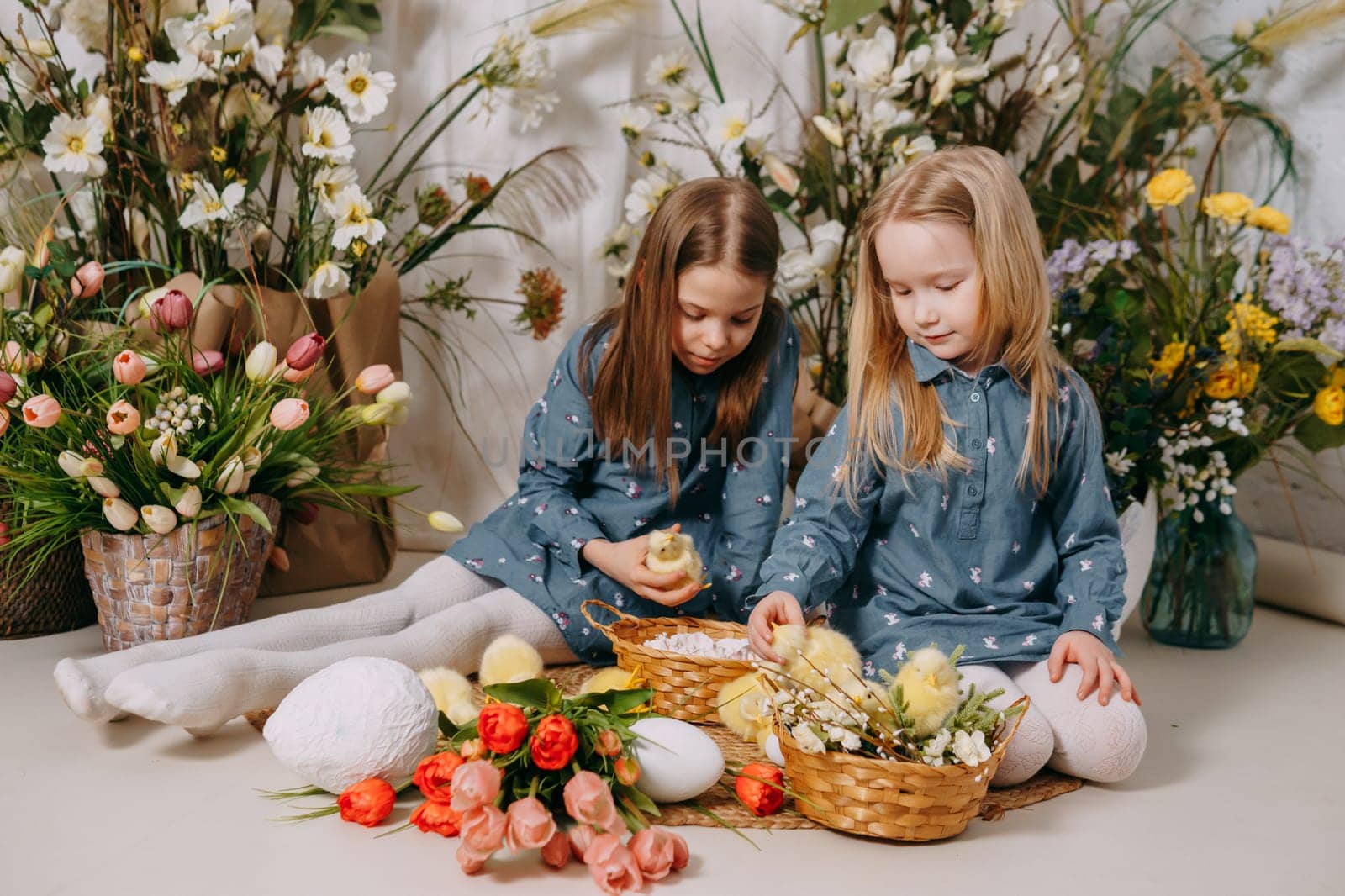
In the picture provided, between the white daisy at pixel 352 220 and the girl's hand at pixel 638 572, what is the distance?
619mm

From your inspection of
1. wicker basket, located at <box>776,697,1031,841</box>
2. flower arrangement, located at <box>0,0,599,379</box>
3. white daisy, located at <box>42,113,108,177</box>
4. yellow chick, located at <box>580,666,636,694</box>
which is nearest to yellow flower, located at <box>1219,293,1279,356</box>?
wicker basket, located at <box>776,697,1031,841</box>

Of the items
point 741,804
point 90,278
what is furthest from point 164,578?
point 741,804

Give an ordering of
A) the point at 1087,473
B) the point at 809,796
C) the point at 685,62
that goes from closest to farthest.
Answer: the point at 809,796 < the point at 1087,473 < the point at 685,62

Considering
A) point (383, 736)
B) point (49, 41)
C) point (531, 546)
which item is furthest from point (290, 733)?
point (49, 41)

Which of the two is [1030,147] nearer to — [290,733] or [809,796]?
[809,796]

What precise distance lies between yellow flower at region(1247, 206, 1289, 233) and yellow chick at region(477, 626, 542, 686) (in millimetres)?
1363

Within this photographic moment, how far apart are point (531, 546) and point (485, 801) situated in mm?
816

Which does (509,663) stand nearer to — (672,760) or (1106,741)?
(672,760)

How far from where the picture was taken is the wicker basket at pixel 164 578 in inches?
66.1

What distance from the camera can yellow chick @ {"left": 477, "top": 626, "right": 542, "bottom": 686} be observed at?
59.6 inches

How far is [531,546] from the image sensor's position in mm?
1896

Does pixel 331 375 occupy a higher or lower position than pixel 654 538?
higher

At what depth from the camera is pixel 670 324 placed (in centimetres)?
174

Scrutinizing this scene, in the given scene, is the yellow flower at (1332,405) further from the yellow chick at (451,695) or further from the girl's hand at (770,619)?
the yellow chick at (451,695)
